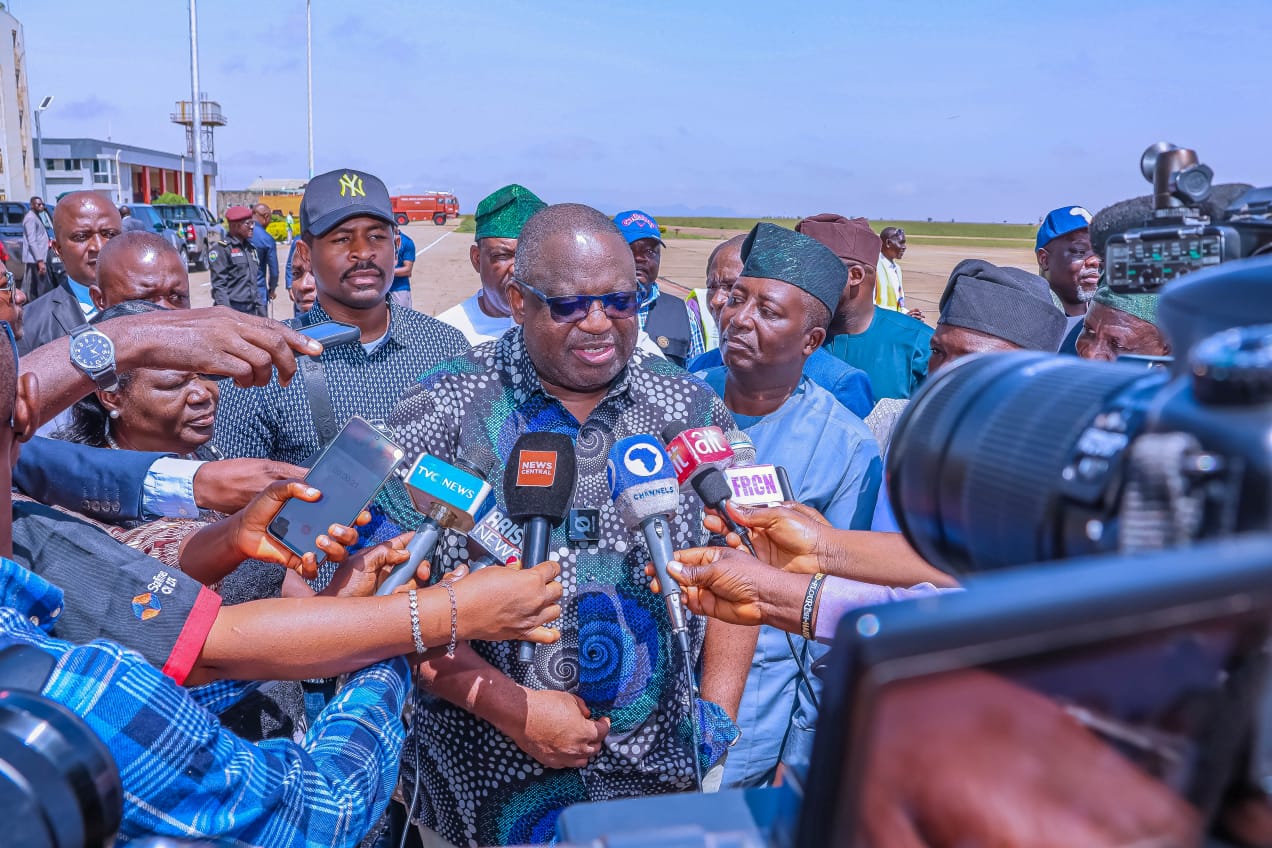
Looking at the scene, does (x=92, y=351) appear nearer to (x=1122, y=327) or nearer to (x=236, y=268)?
(x=1122, y=327)

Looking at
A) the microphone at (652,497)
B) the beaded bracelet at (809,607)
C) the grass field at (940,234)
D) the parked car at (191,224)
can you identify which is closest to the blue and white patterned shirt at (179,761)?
the microphone at (652,497)

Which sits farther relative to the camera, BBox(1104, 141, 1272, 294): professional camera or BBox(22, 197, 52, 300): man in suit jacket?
BBox(22, 197, 52, 300): man in suit jacket

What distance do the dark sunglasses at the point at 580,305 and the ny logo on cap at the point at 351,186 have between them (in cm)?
159

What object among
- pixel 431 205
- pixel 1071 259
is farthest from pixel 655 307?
pixel 431 205

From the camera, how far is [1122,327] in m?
2.77

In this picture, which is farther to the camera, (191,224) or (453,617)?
(191,224)

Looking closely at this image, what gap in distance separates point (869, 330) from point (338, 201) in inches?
107

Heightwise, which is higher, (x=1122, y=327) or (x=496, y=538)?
(x=1122, y=327)

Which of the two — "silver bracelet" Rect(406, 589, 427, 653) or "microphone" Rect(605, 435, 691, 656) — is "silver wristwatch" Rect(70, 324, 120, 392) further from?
"microphone" Rect(605, 435, 691, 656)

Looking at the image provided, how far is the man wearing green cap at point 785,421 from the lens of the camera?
2703mm

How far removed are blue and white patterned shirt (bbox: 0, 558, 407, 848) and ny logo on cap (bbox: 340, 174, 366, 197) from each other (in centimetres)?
250

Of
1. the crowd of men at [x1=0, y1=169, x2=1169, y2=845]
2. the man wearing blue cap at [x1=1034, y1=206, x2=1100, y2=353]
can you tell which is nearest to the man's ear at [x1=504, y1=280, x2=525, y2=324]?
the crowd of men at [x1=0, y1=169, x2=1169, y2=845]

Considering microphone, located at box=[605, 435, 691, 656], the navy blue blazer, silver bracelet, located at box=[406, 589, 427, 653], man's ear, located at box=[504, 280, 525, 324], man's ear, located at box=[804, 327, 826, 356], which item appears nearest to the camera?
silver bracelet, located at box=[406, 589, 427, 653]

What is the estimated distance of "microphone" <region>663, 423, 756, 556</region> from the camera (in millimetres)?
2094
